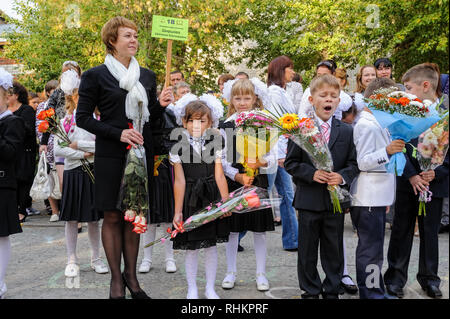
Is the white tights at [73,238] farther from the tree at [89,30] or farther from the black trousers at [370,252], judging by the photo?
the tree at [89,30]

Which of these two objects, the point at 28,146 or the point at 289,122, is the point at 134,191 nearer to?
the point at 289,122

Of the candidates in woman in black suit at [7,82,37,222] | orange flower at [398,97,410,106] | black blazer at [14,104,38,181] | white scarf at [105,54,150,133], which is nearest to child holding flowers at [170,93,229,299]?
white scarf at [105,54,150,133]

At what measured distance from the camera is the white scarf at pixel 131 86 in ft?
12.3

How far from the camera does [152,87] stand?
4.03m

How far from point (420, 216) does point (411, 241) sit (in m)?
0.23

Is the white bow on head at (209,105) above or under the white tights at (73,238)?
above

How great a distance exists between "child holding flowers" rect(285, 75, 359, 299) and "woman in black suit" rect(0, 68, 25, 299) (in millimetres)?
2260

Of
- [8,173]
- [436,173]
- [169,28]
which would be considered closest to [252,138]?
[169,28]

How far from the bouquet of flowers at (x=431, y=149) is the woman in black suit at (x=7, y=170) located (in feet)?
10.8

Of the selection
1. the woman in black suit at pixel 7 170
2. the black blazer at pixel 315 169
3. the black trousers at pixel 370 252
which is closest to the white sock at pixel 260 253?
the black blazer at pixel 315 169

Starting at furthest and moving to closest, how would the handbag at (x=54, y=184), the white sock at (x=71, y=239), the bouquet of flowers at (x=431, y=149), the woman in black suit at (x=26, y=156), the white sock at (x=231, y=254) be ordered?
1. the handbag at (x=54, y=184)
2. the woman in black suit at (x=26, y=156)
3. the white sock at (x=71, y=239)
4. the white sock at (x=231, y=254)
5. the bouquet of flowers at (x=431, y=149)

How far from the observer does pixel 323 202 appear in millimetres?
3705

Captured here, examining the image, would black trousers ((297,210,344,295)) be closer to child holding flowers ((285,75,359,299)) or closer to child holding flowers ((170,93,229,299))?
child holding flowers ((285,75,359,299))

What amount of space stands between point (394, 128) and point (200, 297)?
2.07 metres
